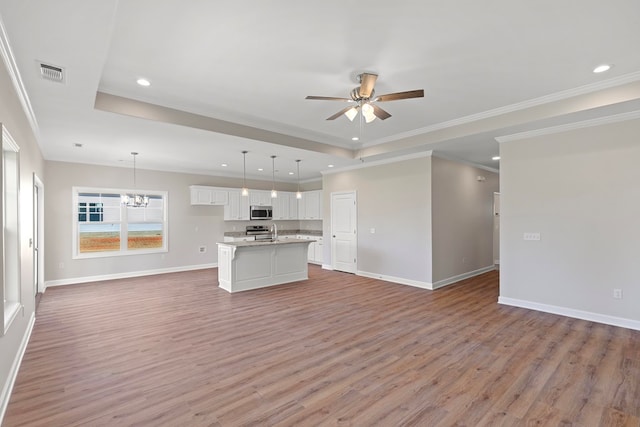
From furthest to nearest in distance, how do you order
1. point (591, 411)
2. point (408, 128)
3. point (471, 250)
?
point (471, 250) → point (408, 128) → point (591, 411)

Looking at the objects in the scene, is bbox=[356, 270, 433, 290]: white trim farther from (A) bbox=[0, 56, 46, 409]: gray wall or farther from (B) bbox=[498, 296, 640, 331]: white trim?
(A) bbox=[0, 56, 46, 409]: gray wall

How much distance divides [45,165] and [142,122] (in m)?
4.05

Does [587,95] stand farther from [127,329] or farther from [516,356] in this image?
[127,329]

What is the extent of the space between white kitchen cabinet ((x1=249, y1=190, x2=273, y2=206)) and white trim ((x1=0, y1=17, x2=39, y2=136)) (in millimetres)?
5593

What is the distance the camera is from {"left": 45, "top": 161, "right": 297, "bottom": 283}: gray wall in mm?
6348

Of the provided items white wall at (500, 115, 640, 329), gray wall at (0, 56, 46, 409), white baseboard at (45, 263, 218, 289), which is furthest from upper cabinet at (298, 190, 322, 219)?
gray wall at (0, 56, 46, 409)

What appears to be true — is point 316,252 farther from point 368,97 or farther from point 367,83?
point 367,83

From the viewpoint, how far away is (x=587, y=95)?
3.56 metres

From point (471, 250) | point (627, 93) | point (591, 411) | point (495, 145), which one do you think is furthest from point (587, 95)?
point (471, 250)

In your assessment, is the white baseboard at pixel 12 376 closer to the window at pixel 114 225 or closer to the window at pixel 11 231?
the window at pixel 11 231

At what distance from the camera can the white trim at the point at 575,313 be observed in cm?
383

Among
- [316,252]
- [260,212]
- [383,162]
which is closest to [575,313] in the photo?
[383,162]

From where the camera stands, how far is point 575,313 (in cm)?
Answer: 422

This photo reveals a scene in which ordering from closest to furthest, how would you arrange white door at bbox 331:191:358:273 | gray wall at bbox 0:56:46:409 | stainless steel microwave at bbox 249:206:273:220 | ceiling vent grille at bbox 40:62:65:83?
gray wall at bbox 0:56:46:409 → ceiling vent grille at bbox 40:62:65:83 → white door at bbox 331:191:358:273 → stainless steel microwave at bbox 249:206:273:220
